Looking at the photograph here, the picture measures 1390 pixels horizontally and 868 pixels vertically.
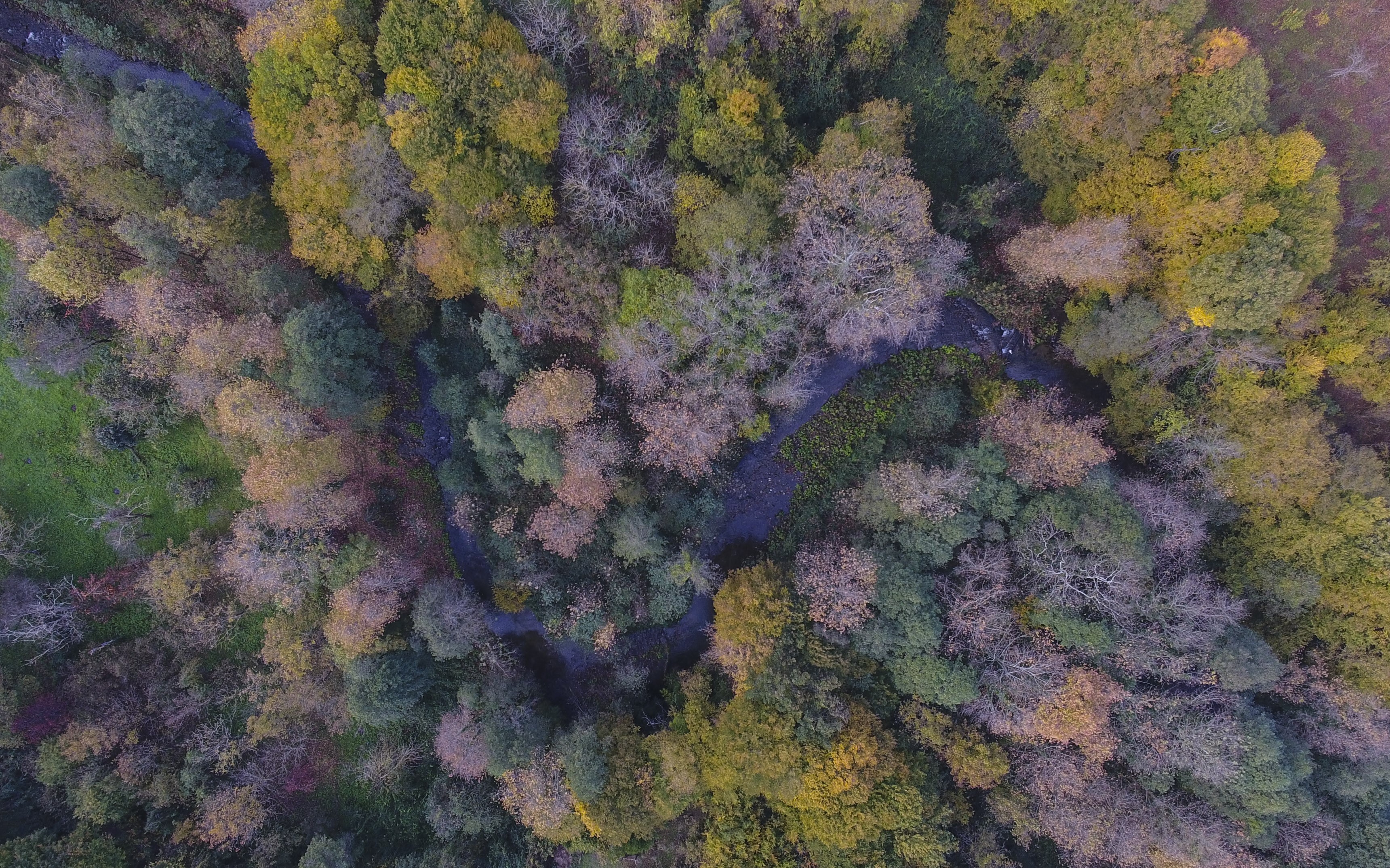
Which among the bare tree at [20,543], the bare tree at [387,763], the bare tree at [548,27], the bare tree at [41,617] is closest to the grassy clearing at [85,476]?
the bare tree at [20,543]

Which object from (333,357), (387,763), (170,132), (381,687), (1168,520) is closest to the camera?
(170,132)

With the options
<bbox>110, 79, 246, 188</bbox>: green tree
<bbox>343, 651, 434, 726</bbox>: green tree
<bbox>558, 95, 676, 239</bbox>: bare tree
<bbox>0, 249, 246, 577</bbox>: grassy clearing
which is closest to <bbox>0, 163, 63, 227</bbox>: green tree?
<bbox>110, 79, 246, 188</bbox>: green tree

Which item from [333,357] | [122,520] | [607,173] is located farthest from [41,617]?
[607,173]

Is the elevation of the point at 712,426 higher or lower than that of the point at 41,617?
higher

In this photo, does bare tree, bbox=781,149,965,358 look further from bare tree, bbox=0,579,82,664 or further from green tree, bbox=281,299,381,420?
bare tree, bbox=0,579,82,664

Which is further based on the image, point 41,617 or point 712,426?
point 41,617

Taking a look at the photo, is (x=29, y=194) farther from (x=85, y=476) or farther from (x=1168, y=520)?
(x=1168, y=520)

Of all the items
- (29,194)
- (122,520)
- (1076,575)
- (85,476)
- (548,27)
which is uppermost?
(548,27)

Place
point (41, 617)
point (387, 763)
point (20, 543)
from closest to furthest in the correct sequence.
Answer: point (41, 617)
point (20, 543)
point (387, 763)
